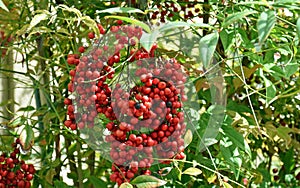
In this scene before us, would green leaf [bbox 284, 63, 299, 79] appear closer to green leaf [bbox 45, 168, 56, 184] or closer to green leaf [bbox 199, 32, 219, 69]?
green leaf [bbox 199, 32, 219, 69]

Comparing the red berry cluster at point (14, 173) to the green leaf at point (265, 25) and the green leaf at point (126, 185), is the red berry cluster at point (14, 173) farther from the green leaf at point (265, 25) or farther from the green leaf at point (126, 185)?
the green leaf at point (265, 25)

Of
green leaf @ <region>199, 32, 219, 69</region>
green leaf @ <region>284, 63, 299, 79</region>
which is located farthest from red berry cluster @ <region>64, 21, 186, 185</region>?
green leaf @ <region>284, 63, 299, 79</region>

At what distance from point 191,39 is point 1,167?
44cm

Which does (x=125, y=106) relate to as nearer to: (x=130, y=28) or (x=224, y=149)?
(x=130, y=28)

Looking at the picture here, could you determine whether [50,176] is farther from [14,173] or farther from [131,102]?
[131,102]

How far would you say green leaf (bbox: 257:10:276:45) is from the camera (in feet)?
2.24

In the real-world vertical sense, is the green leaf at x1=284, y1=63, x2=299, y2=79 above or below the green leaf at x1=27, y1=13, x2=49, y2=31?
below

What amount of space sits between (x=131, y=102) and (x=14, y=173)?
0.42 meters

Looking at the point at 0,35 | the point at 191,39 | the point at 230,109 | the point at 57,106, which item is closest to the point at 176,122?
the point at 191,39

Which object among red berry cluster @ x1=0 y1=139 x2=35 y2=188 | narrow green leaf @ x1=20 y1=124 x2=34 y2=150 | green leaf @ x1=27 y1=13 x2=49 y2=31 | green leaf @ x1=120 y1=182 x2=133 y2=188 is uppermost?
green leaf @ x1=27 y1=13 x2=49 y2=31

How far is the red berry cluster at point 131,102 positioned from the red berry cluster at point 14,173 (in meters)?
0.27

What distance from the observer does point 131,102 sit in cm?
84

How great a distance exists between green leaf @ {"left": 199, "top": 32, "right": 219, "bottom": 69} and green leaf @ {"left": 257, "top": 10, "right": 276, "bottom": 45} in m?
0.07

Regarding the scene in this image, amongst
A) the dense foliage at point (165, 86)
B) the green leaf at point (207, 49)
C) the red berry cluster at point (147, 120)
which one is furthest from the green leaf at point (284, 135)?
the green leaf at point (207, 49)
